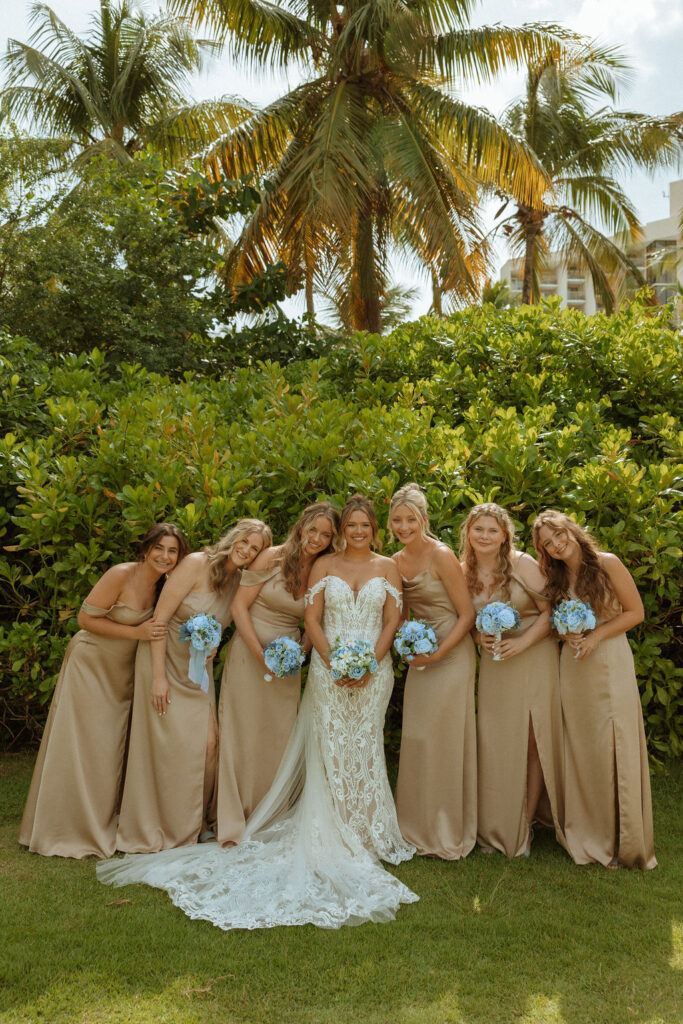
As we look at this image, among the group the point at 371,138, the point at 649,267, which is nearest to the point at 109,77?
the point at 371,138

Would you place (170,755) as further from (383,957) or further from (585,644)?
(585,644)

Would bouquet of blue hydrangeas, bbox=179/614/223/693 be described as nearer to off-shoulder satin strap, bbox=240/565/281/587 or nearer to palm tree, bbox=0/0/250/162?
off-shoulder satin strap, bbox=240/565/281/587

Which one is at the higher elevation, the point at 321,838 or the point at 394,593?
the point at 394,593

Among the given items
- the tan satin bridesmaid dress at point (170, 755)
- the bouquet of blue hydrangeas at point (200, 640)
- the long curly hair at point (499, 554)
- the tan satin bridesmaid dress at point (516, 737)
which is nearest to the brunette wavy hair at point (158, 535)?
the tan satin bridesmaid dress at point (170, 755)

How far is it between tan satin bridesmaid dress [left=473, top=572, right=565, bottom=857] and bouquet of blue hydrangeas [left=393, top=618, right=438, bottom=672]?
0.42m

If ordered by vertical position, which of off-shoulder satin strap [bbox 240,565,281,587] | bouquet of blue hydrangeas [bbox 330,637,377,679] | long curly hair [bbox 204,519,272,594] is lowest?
bouquet of blue hydrangeas [bbox 330,637,377,679]

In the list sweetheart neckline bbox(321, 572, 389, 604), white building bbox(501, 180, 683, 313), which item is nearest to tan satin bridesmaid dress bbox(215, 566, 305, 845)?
sweetheart neckline bbox(321, 572, 389, 604)

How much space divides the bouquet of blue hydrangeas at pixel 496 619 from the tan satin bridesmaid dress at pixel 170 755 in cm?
172

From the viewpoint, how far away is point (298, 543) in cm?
566

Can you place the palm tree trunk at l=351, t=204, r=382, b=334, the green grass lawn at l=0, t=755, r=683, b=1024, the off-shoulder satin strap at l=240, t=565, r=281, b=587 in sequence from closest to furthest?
the green grass lawn at l=0, t=755, r=683, b=1024 → the off-shoulder satin strap at l=240, t=565, r=281, b=587 → the palm tree trunk at l=351, t=204, r=382, b=334

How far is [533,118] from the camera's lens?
79.7ft

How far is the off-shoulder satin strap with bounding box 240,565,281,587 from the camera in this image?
5.65 m

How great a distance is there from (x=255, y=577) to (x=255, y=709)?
868 millimetres

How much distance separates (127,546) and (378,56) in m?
12.8
